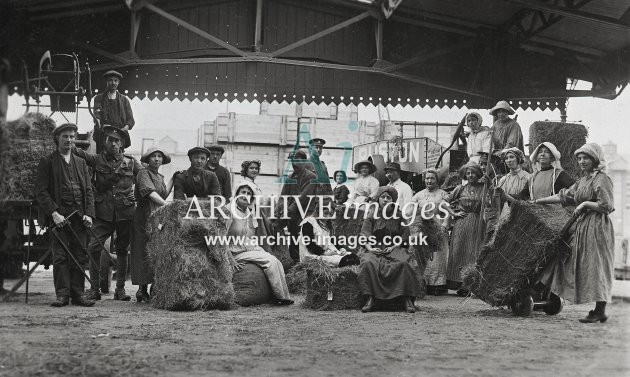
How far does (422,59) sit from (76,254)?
811 cm

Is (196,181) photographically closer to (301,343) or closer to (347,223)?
(347,223)

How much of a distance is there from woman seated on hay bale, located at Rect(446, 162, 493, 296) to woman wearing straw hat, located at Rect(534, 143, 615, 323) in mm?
2557

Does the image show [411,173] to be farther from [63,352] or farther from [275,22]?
[63,352]

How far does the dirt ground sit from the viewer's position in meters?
5.14

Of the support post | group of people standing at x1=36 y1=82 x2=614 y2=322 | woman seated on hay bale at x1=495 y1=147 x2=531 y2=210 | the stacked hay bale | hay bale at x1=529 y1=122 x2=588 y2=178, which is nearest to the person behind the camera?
group of people standing at x1=36 y1=82 x2=614 y2=322

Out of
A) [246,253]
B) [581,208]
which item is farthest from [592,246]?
[246,253]

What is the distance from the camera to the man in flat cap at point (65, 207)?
8359 mm

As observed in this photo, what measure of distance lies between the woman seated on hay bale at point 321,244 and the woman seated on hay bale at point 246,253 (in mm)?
503

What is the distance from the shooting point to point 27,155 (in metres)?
9.26

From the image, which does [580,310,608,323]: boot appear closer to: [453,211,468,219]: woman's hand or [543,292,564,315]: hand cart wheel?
[543,292,564,315]: hand cart wheel

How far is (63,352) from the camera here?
5.51 m

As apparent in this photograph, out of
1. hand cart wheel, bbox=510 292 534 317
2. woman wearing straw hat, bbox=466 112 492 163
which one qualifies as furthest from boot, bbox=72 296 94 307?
woman wearing straw hat, bbox=466 112 492 163

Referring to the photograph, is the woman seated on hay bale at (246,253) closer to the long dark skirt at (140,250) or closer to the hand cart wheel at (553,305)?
the long dark skirt at (140,250)

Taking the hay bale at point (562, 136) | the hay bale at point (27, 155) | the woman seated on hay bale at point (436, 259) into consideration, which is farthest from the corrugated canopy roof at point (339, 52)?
the hay bale at point (27, 155)
